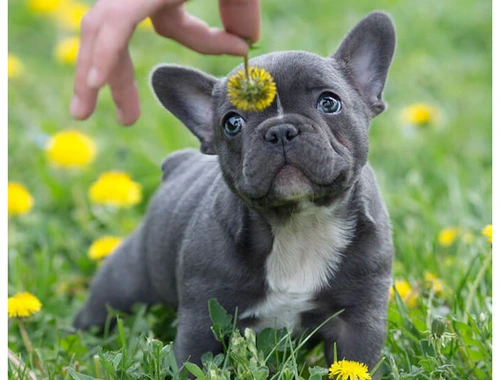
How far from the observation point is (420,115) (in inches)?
230

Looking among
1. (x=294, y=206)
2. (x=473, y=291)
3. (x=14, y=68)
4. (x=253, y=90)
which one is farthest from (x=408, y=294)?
Answer: (x=14, y=68)

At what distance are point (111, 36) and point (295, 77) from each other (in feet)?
2.06

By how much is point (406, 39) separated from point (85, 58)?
4687 mm

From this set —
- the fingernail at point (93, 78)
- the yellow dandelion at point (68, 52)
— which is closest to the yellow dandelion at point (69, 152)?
the yellow dandelion at point (68, 52)

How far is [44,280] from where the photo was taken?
4496 mm

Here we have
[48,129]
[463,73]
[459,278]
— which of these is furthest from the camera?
[463,73]

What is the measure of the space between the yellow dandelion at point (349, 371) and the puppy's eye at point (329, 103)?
33.7 inches

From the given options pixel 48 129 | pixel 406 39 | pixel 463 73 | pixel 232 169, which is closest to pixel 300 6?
pixel 406 39

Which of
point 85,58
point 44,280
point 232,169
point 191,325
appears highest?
point 85,58

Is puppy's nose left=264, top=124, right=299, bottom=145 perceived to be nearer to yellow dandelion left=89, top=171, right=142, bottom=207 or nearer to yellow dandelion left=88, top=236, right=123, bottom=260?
yellow dandelion left=88, top=236, right=123, bottom=260

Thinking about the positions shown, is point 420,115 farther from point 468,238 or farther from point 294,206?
point 294,206

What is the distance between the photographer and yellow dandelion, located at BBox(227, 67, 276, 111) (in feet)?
8.90

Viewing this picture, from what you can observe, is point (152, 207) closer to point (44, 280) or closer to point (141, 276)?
point (141, 276)

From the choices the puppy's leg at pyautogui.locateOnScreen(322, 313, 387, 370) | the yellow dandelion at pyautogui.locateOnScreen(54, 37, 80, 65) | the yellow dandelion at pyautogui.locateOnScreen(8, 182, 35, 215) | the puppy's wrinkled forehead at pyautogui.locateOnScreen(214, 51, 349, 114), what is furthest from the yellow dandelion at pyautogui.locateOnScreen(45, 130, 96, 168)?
the puppy's leg at pyautogui.locateOnScreen(322, 313, 387, 370)
